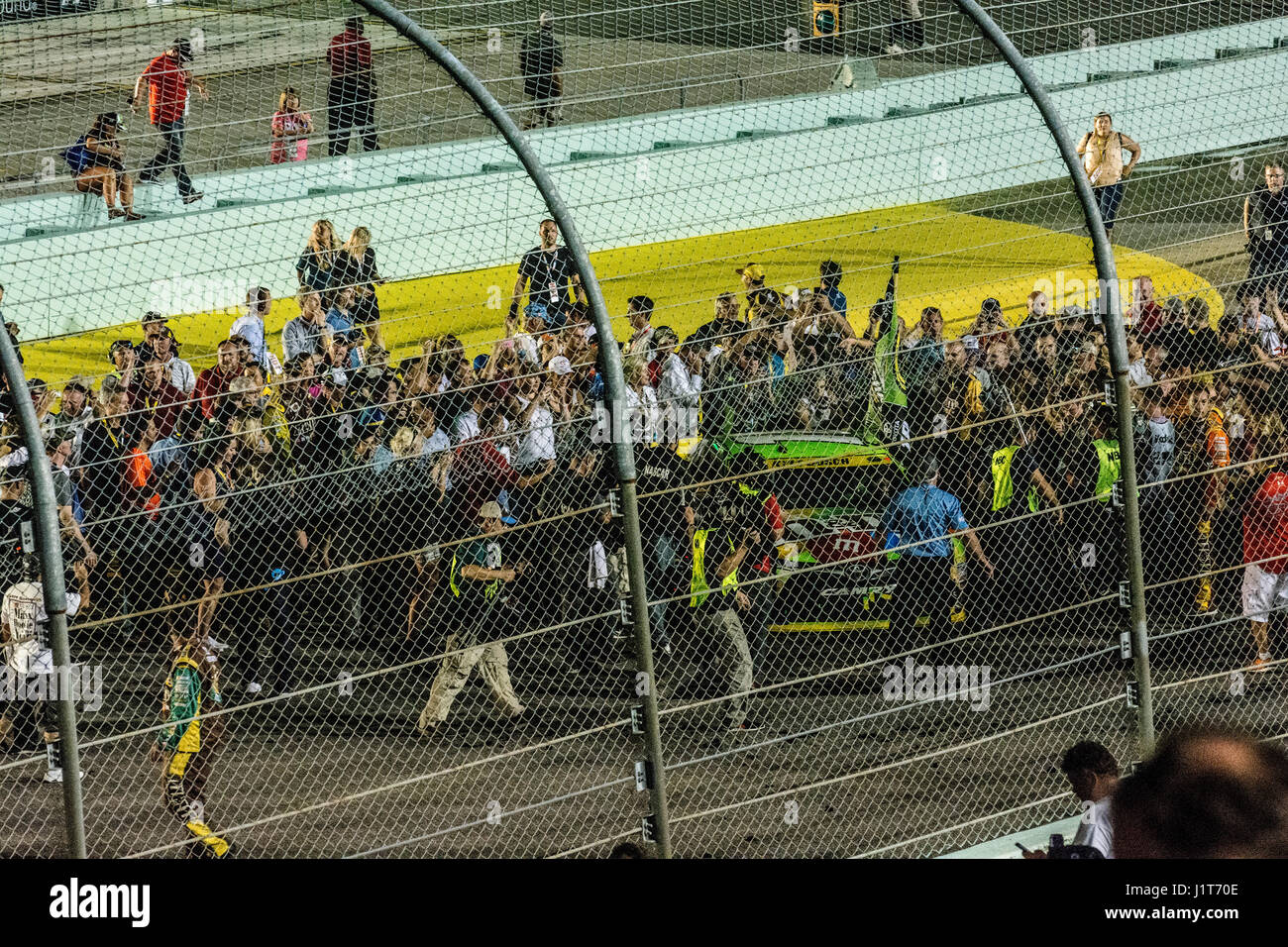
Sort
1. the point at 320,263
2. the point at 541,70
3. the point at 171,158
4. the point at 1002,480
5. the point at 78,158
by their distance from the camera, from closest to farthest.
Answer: the point at 320,263 < the point at 1002,480 < the point at 78,158 < the point at 171,158 < the point at 541,70

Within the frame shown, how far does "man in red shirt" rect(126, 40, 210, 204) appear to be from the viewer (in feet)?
29.3

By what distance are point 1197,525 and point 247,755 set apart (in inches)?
223

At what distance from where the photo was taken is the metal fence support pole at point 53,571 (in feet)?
18.5

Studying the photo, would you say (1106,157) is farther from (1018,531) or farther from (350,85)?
(350,85)

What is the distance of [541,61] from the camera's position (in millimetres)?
10711

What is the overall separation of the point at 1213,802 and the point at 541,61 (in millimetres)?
9162

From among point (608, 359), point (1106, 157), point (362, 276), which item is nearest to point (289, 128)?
point (362, 276)

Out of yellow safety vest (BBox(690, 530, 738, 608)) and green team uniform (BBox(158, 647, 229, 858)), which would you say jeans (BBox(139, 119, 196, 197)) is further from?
yellow safety vest (BBox(690, 530, 738, 608))

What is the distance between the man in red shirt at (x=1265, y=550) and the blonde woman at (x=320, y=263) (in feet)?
17.5

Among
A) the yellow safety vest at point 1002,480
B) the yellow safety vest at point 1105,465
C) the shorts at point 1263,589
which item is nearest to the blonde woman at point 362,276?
the yellow safety vest at point 1002,480

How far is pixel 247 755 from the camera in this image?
8.78 meters

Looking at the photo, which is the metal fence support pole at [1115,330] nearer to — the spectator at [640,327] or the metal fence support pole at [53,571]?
the spectator at [640,327]
